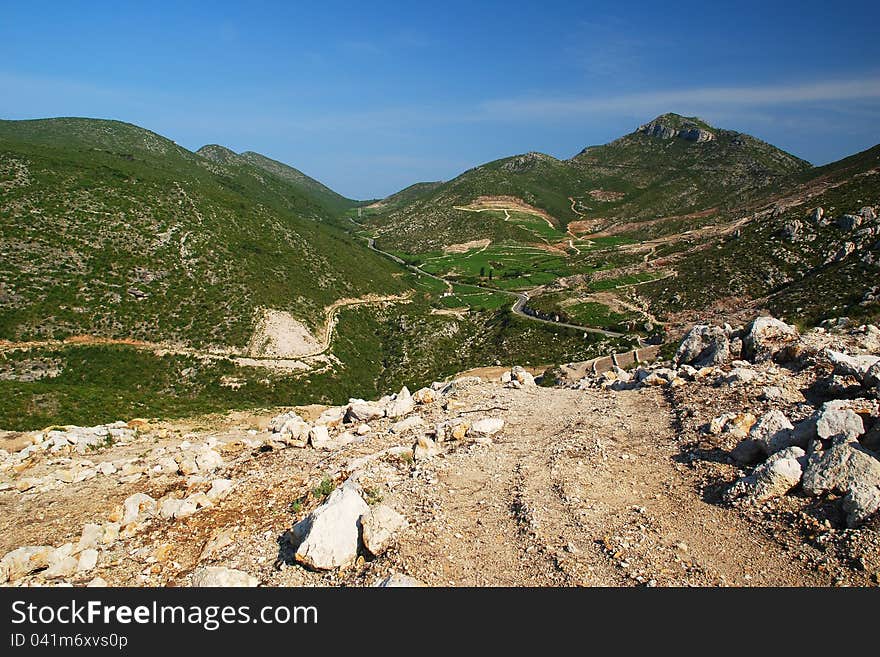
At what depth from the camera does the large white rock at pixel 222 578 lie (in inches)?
365

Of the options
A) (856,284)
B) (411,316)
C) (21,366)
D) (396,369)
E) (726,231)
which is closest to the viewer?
(21,366)

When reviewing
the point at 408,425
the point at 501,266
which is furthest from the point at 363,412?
the point at 501,266

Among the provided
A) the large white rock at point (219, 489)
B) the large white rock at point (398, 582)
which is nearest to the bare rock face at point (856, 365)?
the large white rock at point (398, 582)

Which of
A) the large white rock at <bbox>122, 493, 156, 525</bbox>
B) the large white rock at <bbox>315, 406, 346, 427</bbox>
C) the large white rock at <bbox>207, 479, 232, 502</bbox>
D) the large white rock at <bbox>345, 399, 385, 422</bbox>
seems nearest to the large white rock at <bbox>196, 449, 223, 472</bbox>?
the large white rock at <bbox>207, 479, 232, 502</bbox>

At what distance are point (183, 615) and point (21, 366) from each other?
4650cm

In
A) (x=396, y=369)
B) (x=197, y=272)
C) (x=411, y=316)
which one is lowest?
(x=396, y=369)

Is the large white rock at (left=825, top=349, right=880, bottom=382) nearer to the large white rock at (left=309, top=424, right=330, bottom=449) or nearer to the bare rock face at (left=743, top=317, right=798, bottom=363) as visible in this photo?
the bare rock face at (left=743, top=317, right=798, bottom=363)

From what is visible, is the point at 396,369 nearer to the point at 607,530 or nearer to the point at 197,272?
the point at 197,272

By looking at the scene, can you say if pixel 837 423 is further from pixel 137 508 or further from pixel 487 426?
pixel 137 508

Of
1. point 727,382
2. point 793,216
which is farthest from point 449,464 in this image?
point 793,216

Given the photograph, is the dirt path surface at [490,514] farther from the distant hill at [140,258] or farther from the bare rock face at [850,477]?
the distant hill at [140,258]

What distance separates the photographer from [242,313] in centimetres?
5778

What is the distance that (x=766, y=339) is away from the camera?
20.9 m

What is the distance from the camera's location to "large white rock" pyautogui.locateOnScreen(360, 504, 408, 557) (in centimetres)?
974
